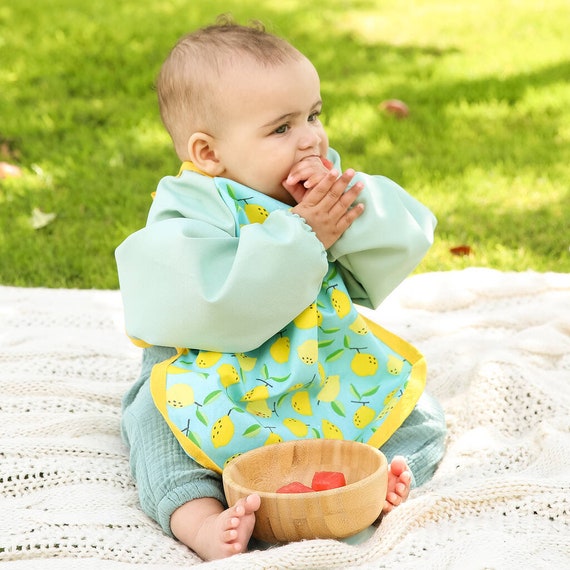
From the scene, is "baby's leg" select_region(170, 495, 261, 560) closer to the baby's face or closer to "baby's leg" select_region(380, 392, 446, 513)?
"baby's leg" select_region(380, 392, 446, 513)

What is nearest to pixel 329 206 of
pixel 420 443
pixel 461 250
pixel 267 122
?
pixel 267 122

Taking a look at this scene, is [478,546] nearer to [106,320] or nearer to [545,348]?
[545,348]

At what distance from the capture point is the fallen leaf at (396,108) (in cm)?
595

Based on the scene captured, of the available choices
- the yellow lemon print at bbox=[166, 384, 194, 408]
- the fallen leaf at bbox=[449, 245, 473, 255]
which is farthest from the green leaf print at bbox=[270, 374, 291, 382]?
the fallen leaf at bbox=[449, 245, 473, 255]

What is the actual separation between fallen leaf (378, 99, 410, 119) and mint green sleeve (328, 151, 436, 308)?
3426 millimetres

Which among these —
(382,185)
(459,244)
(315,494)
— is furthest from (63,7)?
(315,494)

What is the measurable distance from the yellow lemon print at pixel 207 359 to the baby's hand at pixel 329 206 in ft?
1.28

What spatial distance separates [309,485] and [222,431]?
0.24m

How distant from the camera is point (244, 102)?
2.43m

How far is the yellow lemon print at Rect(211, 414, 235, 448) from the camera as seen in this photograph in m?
2.31

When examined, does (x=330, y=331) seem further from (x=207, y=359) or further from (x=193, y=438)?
(x=193, y=438)

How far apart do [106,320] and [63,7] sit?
4853mm

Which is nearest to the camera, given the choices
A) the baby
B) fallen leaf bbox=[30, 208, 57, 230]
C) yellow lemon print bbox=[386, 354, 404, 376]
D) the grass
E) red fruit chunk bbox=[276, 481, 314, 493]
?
red fruit chunk bbox=[276, 481, 314, 493]

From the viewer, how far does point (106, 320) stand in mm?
3623
